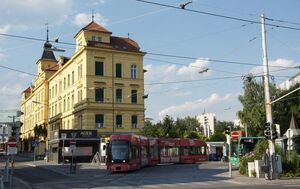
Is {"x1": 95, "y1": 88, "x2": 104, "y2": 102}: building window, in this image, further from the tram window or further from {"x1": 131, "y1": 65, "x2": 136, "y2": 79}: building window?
the tram window

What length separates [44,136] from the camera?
94.9 m

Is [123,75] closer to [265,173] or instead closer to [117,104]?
[117,104]

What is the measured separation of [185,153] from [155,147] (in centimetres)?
646

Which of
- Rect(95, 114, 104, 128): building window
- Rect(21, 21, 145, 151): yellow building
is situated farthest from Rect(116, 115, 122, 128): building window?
Rect(95, 114, 104, 128): building window

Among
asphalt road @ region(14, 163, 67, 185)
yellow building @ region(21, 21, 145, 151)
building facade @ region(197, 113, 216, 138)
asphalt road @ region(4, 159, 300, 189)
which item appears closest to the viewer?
asphalt road @ region(4, 159, 300, 189)

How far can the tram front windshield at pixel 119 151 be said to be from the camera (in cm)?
→ 4144

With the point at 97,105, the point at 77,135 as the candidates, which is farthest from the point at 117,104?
the point at 77,135

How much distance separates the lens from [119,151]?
41.5 meters

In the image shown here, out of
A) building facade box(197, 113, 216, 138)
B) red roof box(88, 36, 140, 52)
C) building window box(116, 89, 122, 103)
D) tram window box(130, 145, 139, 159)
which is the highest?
red roof box(88, 36, 140, 52)

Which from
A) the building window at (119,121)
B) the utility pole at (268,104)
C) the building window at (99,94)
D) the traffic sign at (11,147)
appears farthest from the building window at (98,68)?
the traffic sign at (11,147)

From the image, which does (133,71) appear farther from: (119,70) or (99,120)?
(99,120)

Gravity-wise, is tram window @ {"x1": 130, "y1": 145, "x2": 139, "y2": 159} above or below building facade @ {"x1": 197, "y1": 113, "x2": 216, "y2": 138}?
below

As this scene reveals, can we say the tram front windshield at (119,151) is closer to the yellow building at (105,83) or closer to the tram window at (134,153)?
the tram window at (134,153)

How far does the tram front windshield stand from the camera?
41438 millimetres
